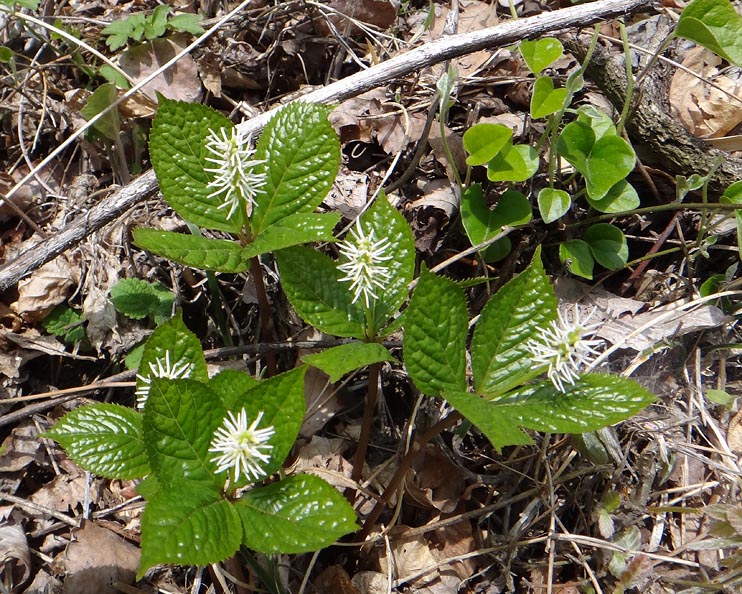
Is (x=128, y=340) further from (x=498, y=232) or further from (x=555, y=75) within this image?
(x=555, y=75)

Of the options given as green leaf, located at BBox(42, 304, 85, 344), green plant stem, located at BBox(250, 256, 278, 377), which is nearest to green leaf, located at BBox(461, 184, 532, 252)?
green plant stem, located at BBox(250, 256, 278, 377)

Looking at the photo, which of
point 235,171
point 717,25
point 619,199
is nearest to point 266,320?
point 235,171

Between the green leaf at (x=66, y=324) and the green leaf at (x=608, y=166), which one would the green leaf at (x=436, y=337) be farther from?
the green leaf at (x=66, y=324)

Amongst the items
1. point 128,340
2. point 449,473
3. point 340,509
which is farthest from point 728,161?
point 128,340

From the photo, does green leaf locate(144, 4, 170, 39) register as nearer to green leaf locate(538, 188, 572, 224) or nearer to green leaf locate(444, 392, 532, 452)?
green leaf locate(538, 188, 572, 224)

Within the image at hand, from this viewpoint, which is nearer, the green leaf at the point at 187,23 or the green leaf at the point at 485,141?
the green leaf at the point at 485,141

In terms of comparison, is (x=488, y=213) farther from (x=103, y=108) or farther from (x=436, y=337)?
(x=103, y=108)

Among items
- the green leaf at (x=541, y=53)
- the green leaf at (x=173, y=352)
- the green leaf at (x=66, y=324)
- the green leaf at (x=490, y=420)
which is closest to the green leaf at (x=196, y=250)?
the green leaf at (x=173, y=352)
